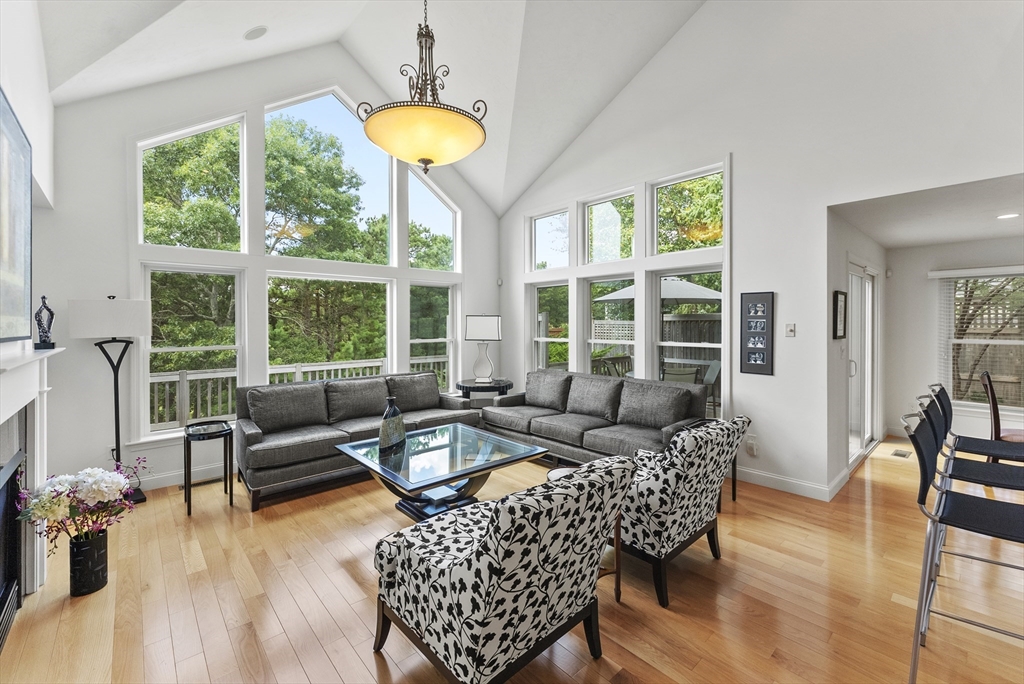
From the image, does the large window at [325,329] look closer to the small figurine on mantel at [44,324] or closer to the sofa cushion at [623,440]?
the small figurine on mantel at [44,324]

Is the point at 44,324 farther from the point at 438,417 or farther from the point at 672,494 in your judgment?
the point at 672,494

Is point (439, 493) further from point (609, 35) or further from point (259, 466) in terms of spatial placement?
point (609, 35)

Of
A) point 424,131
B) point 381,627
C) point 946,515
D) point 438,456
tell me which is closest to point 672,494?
point 946,515

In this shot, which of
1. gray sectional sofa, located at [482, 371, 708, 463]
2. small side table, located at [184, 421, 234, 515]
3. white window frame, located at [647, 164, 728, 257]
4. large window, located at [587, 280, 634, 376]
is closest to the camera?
small side table, located at [184, 421, 234, 515]

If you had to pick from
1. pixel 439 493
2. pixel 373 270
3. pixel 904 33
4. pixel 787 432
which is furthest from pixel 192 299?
pixel 904 33

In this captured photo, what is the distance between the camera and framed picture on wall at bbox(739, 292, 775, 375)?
3957mm

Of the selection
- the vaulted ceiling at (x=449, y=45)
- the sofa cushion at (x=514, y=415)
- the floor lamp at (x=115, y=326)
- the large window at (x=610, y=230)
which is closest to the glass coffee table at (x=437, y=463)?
the sofa cushion at (x=514, y=415)

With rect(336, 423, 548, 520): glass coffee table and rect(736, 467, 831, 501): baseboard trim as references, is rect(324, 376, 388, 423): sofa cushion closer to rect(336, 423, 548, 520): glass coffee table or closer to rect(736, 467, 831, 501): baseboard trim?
rect(336, 423, 548, 520): glass coffee table

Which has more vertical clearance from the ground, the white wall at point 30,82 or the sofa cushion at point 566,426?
the white wall at point 30,82

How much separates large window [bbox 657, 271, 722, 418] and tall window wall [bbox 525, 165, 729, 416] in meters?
0.01

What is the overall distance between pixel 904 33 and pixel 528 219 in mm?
3967

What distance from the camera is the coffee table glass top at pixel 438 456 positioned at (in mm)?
2811

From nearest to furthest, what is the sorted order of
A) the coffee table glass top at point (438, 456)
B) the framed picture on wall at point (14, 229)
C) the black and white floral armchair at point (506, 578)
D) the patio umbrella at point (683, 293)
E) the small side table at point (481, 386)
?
the black and white floral armchair at point (506, 578) → the framed picture on wall at point (14, 229) → the coffee table glass top at point (438, 456) → the patio umbrella at point (683, 293) → the small side table at point (481, 386)

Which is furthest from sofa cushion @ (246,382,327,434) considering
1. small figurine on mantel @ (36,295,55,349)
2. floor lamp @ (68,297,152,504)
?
small figurine on mantel @ (36,295,55,349)
